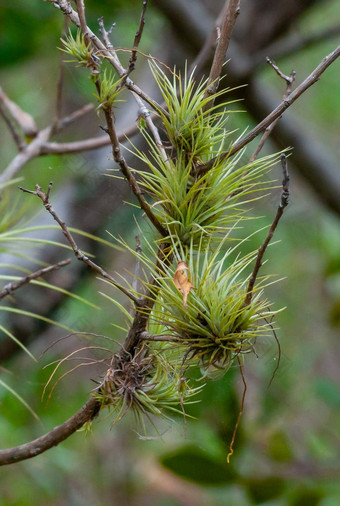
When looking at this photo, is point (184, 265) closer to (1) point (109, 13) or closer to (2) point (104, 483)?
(1) point (109, 13)

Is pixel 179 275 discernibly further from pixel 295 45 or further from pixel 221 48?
pixel 295 45

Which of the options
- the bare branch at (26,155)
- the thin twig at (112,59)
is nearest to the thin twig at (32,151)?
the bare branch at (26,155)

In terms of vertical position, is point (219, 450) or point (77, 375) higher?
point (77, 375)

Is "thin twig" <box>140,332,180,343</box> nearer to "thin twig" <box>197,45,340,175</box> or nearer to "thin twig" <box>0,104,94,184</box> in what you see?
"thin twig" <box>197,45,340,175</box>

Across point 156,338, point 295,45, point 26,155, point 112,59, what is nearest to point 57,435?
point 156,338

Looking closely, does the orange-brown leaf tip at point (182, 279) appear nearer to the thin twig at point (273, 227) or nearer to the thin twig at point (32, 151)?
the thin twig at point (273, 227)

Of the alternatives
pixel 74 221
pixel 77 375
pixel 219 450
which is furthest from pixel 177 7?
pixel 77 375
